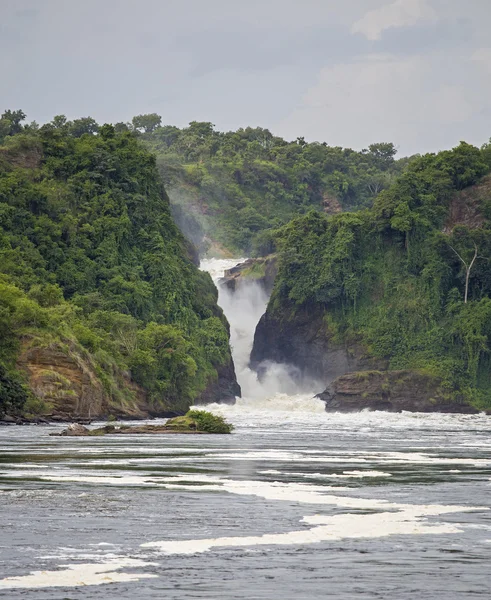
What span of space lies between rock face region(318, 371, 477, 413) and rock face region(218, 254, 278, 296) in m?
31.3

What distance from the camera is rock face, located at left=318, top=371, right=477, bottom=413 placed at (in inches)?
4747

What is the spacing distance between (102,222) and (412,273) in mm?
36417

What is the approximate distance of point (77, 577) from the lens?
58.7 ft

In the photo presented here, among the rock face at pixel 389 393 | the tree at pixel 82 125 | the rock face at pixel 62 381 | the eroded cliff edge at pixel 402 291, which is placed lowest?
the rock face at pixel 389 393

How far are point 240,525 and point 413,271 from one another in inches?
4508

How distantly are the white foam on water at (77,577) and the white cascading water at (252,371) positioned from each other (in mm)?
96637

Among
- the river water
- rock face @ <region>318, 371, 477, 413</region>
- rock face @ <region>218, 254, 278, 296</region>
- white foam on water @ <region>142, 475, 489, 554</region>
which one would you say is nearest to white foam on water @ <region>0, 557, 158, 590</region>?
the river water

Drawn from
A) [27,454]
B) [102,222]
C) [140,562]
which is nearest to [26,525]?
[140,562]

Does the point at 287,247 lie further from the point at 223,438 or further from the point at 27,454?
the point at 27,454

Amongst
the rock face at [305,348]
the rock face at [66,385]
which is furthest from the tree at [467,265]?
the rock face at [66,385]

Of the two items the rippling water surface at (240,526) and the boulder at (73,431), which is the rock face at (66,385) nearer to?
the boulder at (73,431)

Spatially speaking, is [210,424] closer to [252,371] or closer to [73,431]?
[73,431]

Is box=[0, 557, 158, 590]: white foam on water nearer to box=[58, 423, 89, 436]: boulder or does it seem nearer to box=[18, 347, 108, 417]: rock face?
box=[58, 423, 89, 436]: boulder

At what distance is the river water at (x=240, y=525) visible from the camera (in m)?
17.6
